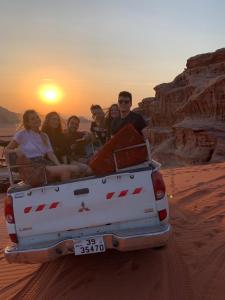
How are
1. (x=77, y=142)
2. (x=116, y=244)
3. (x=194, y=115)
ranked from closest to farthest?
(x=116, y=244) → (x=77, y=142) → (x=194, y=115)

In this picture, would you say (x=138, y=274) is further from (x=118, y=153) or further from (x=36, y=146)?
(x=36, y=146)

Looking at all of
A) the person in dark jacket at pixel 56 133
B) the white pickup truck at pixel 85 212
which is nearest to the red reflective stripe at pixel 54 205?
the white pickup truck at pixel 85 212

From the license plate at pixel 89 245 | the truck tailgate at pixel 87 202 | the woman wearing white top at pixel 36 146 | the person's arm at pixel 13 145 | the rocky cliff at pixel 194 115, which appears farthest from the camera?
the rocky cliff at pixel 194 115

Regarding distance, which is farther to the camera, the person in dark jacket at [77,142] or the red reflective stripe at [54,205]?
the person in dark jacket at [77,142]

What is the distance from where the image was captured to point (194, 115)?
3562 cm

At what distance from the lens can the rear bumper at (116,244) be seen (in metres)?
4.54

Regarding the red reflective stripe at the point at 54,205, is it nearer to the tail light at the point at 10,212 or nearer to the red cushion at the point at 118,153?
the tail light at the point at 10,212

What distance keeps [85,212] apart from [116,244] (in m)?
0.52

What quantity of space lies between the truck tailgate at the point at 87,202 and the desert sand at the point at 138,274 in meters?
0.80

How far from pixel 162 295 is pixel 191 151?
27.0 metres

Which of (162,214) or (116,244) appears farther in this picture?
(162,214)

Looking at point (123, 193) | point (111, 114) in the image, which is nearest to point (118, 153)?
point (123, 193)

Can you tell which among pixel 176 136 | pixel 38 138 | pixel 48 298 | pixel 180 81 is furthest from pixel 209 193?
pixel 180 81

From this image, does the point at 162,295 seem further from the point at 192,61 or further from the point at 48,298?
the point at 192,61
